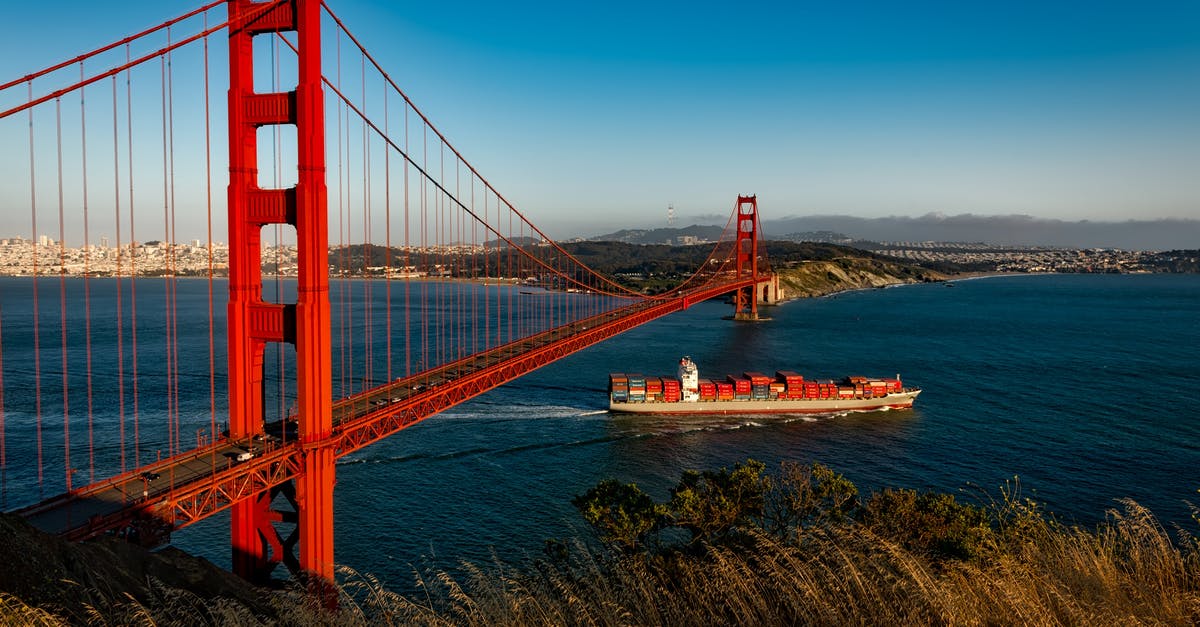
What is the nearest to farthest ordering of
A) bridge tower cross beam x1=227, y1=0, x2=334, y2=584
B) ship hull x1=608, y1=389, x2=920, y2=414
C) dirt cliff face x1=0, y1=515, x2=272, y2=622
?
dirt cliff face x1=0, y1=515, x2=272, y2=622 → bridge tower cross beam x1=227, y1=0, x2=334, y2=584 → ship hull x1=608, y1=389, x2=920, y2=414

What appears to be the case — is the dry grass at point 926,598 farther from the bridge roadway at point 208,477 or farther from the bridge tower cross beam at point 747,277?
the bridge tower cross beam at point 747,277

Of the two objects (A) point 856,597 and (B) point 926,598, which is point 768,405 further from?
(B) point 926,598

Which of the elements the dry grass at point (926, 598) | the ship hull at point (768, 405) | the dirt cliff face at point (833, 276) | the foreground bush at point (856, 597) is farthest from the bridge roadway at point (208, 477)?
the dirt cliff face at point (833, 276)

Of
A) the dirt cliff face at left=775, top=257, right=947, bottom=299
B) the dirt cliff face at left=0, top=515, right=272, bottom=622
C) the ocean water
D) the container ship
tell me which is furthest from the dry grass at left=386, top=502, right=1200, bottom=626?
the dirt cliff face at left=775, top=257, right=947, bottom=299

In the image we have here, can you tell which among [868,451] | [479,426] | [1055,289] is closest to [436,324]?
[479,426]

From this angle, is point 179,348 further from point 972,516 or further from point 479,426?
point 972,516

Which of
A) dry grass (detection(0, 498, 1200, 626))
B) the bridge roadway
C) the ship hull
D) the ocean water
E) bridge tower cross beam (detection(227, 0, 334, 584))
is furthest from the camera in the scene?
the ship hull

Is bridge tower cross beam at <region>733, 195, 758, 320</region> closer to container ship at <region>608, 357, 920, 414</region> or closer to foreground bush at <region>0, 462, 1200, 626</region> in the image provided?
container ship at <region>608, 357, 920, 414</region>
